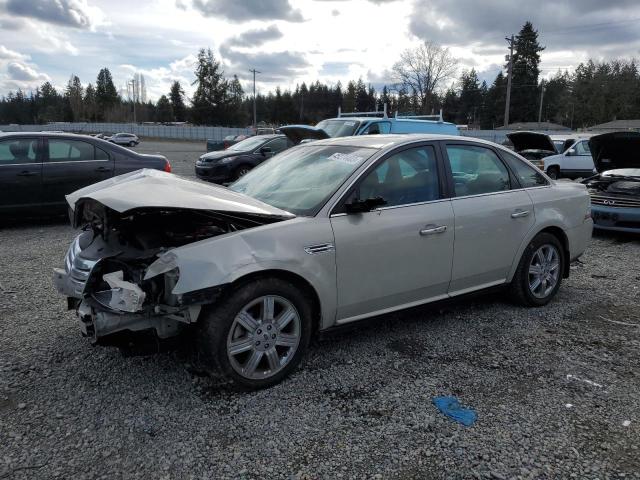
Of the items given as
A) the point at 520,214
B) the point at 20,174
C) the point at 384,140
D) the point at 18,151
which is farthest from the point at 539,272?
the point at 18,151

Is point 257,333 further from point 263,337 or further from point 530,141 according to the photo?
point 530,141

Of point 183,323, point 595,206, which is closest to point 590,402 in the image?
point 183,323

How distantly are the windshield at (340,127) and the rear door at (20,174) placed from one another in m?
7.30

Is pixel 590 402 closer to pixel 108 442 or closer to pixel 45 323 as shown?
pixel 108 442

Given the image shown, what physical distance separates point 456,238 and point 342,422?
179 centimetres

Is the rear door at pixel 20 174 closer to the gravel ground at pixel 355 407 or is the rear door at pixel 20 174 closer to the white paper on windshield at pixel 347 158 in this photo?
the gravel ground at pixel 355 407

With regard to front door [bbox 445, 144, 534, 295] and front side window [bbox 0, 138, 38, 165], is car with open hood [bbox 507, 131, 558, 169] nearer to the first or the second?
front door [bbox 445, 144, 534, 295]

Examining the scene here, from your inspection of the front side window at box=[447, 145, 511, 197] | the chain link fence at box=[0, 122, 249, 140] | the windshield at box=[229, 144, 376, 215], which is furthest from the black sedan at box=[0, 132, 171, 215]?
the chain link fence at box=[0, 122, 249, 140]

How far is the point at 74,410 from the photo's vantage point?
3.01 m

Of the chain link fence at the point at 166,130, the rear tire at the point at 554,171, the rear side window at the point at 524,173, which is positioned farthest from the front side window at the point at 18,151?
the chain link fence at the point at 166,130

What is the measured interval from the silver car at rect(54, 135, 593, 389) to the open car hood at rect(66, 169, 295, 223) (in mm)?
15

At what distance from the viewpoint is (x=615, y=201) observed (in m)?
7.94

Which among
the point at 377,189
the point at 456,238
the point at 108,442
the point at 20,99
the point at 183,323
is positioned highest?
the point at 20,99

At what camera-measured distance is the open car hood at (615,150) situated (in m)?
7.99
